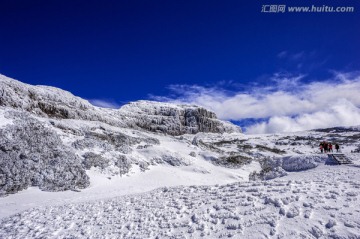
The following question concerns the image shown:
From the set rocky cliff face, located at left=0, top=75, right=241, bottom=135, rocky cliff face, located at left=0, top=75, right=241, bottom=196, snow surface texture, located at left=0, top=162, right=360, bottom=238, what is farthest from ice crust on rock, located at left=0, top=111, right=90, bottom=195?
rocky cliff face, located at left=0, top=75, right=241, bottom=135

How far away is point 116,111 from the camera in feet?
272

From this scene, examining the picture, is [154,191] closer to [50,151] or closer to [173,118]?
[50,151]

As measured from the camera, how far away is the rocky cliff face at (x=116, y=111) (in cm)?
4166

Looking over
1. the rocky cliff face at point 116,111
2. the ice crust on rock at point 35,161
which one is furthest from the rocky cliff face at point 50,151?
the rocky cliff face at point 116,111

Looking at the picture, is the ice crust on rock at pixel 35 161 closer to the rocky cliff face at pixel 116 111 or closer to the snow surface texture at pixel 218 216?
the snow surface texture at pixel 218 216

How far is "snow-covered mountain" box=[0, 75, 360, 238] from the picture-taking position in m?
8.42

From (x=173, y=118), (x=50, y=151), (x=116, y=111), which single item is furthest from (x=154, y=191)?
(x=173, y=118)

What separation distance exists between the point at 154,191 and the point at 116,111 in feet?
230

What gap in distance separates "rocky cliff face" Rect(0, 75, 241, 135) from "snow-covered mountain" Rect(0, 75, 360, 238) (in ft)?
3.03

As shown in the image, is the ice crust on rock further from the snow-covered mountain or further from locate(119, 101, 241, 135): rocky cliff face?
locate(119, 101, 241, 135): rocky cliff face

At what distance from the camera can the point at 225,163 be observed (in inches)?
1416

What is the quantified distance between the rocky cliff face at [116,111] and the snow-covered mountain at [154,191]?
924 millimetres

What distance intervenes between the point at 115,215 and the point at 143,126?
7522 centimetres

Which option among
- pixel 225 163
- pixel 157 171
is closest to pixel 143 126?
pixel 225 163
